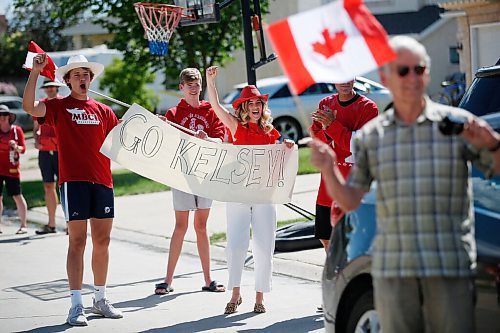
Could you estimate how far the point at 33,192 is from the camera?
1934 cm

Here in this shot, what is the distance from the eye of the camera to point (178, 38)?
20.5 m

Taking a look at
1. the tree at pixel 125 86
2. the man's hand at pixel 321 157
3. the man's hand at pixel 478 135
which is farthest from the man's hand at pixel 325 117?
the tree at pixel 125 86

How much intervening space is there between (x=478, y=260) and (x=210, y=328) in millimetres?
3594

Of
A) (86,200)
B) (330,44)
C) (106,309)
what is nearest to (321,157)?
(330,44)

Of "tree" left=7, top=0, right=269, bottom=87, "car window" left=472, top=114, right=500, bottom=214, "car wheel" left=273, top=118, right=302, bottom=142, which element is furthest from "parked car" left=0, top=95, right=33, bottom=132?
"car window" left=472, top=114, right=500, bottom=214

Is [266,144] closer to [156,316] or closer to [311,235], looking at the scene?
[156,316]

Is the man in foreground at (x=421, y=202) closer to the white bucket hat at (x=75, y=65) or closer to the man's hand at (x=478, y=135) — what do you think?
the man's hand at (x=478, y=135)

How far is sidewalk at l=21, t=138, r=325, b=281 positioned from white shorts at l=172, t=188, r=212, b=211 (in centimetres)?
130

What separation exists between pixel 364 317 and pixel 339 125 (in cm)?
257

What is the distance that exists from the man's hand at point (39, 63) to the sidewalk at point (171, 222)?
344cm

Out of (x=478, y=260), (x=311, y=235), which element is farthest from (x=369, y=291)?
(x=311, y=235)

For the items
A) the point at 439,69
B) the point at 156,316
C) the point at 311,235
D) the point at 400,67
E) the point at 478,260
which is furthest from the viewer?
the point at 439,69

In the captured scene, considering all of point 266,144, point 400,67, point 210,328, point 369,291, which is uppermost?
point 400,67

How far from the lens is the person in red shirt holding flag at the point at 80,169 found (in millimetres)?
8352
